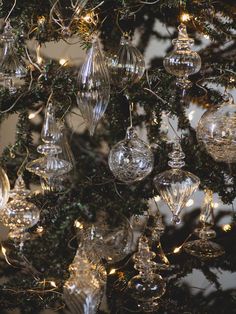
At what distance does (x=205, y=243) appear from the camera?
1285 millimetres

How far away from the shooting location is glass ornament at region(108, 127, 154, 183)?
0.99 m

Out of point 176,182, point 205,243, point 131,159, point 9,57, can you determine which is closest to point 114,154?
point 131,159

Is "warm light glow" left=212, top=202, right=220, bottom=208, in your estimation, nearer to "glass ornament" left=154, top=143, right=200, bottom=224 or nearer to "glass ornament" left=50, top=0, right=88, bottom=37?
"glass ornament" left=154, top=143, right=200, bottom=224

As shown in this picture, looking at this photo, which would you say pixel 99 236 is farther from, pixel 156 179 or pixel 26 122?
pixel 26 122

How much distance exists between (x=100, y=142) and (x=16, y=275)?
39 centimetres

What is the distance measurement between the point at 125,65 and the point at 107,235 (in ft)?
1.21

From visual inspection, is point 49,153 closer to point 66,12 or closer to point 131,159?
point 131,159

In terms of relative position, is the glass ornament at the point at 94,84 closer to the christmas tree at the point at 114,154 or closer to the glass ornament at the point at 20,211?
the christmas tree at the point at 114,154

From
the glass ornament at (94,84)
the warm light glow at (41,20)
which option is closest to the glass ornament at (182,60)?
the glass ornament at (94,84)

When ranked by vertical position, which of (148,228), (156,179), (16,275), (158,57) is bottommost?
(16,275)

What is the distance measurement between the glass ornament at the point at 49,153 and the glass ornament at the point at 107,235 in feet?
0.46

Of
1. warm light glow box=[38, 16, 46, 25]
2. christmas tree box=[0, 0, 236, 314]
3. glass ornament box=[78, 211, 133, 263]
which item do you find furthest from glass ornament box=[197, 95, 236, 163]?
warm light glow box=[38, 16, 46, 25]

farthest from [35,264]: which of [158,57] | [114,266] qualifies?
[158,57]

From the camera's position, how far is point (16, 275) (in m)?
1.25
